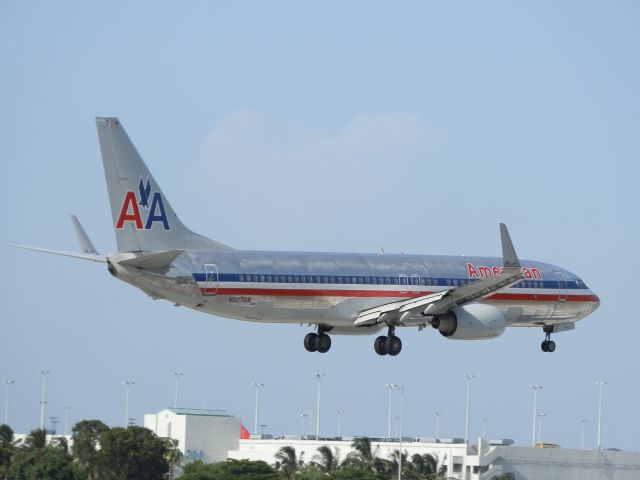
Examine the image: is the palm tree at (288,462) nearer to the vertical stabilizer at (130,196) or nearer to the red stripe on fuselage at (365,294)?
the red stripe on fuselage at (365,294)

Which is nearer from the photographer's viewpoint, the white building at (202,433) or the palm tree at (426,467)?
the palm tree at (426,467)

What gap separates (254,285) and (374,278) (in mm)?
7102

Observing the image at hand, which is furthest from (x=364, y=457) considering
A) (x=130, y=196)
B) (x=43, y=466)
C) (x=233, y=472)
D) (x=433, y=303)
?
(x=130, y=196)

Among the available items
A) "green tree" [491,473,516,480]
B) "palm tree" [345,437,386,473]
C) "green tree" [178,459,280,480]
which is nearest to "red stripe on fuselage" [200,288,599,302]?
"green tree" [178,459,280,480]

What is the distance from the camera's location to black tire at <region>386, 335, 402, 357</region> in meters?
77.8

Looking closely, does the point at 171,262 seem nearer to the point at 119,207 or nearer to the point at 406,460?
the point at 119,207

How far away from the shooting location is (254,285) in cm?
7162

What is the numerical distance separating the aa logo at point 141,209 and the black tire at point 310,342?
10895 millimetres

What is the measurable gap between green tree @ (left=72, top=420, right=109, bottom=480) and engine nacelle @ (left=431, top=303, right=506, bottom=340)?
1654 inches

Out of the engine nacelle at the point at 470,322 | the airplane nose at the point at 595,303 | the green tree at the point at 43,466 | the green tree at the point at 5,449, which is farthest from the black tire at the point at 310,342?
the green tree at the point at 5,449

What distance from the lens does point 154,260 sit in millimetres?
68125

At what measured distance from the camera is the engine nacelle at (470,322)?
7562cm

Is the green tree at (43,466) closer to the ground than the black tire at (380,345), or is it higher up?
closer to the ground

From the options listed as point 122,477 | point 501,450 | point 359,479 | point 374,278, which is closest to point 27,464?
point 122,477
